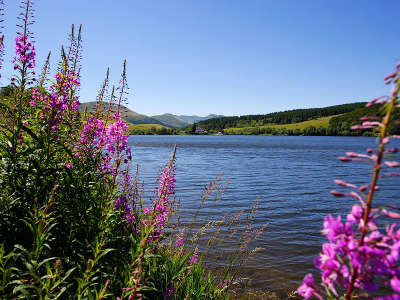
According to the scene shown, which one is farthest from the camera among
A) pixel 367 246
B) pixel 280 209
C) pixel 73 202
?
pixel 280 209

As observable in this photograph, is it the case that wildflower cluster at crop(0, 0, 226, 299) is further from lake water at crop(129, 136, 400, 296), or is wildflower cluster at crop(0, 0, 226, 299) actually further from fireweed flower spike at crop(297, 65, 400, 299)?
lake water at crop(129, 136, 400, 296)

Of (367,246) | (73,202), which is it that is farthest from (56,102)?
A: (367,246)

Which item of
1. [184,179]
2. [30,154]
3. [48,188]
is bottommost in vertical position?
[184,179]

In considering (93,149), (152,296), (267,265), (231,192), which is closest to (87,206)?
(93,149)

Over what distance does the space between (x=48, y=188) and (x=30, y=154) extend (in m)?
0.68

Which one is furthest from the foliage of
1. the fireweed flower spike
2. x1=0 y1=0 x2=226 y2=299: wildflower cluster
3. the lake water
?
the lake water

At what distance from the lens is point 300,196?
19.3 m

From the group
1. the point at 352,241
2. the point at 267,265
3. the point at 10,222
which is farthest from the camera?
the point at 267,265

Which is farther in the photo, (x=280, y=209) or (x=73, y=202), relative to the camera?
(x=280, y=209)

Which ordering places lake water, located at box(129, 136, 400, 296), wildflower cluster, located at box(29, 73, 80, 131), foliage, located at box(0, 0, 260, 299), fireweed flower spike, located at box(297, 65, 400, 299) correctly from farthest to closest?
lake water, located at box(129, 136, 400, 296), wildflower cluster, located at box(29, 73, 80, 131), foliage, located at box(0, 0, 260, 299), fireweed flower spike, located at box(297, 65, 400, 299)

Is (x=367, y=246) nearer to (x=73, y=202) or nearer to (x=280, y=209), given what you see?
(x=73, y=202)

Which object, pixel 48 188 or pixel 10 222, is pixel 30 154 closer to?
pixel 48 188

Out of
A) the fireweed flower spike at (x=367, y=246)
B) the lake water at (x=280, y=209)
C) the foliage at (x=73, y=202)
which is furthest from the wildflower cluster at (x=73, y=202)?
the lake water at (x=280, y=209)

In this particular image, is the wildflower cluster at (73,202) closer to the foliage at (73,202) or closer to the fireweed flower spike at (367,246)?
the foliage at (73,202)
